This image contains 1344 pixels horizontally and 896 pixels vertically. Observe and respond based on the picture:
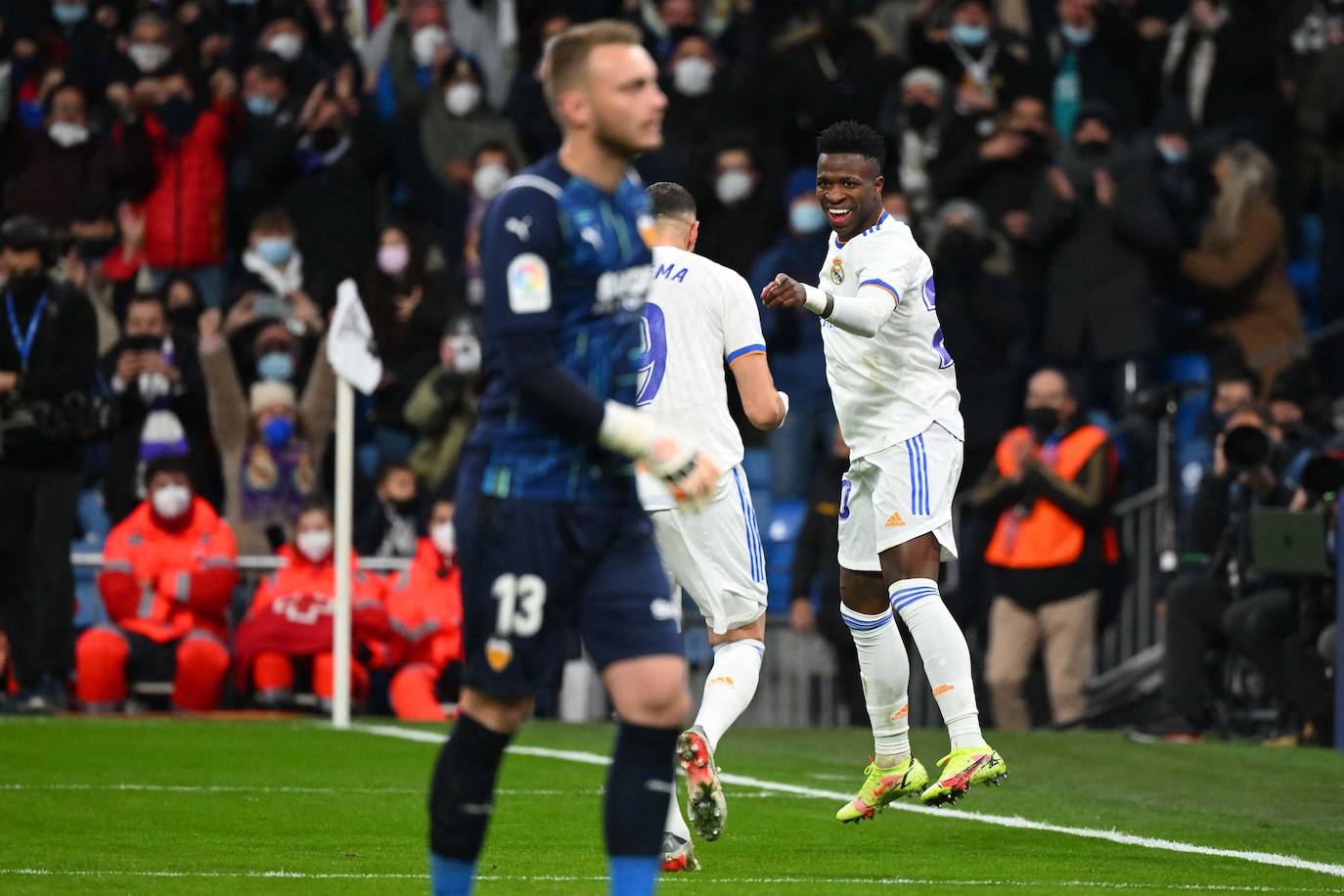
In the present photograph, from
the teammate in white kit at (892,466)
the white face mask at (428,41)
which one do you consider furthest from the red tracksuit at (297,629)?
the teammate in white kit at (892,466)

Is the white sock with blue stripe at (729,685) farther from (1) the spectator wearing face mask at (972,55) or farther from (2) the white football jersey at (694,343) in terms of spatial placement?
(1) the spectator wearing face mask at (972,55)

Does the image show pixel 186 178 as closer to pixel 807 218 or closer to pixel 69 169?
pixel 69 169

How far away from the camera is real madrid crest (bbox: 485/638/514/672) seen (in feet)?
19.3

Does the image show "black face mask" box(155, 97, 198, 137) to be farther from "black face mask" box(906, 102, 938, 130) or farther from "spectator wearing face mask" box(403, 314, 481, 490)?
"black face mask" box(906, 102, 938, 130)

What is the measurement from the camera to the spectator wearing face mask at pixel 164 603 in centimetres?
1652

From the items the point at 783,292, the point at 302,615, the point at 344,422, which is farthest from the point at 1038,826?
the point at 302,615

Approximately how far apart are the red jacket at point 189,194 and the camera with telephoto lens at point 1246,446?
8750mm

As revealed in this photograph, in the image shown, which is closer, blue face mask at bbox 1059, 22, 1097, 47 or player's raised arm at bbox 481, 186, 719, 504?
player's raised arm at bbox 481, 186, 719, 504

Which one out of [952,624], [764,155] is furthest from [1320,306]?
[952,624]

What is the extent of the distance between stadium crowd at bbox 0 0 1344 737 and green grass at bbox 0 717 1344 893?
1.74m

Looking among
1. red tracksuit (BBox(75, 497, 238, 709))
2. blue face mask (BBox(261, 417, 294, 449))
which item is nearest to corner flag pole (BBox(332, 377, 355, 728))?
red tracksuit (BBox(75, 497, 238, 709))

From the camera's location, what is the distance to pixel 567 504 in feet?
19.5

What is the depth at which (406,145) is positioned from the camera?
19.9 meters

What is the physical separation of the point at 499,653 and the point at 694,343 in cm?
316
